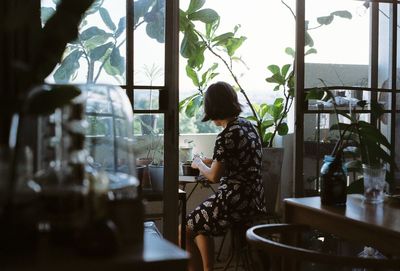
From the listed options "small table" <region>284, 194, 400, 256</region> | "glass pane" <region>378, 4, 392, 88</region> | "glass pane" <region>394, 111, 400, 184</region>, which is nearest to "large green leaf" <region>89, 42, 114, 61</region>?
"small table" <region>284, 194, 400, 256</region>

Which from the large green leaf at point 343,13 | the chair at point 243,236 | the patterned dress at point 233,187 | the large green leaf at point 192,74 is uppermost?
the large green leaf at point 343,13

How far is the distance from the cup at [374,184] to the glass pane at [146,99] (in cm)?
140

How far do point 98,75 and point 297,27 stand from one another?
4.44 ft

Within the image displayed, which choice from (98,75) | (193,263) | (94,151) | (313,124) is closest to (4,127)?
(94,151)

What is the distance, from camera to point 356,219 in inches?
78.6

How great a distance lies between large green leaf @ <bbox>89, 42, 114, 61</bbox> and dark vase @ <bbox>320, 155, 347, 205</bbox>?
152cm

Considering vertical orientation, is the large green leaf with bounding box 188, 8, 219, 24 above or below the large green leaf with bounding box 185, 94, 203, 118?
above

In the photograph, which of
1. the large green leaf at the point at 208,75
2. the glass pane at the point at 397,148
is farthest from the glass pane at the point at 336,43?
the large green leaf at the point at 208,75

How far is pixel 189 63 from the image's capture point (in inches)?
170

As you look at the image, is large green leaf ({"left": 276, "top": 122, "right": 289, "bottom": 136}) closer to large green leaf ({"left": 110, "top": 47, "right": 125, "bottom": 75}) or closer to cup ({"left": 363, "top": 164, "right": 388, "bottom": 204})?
large green leaf ({"left": 110, "top": 47, "right": 125, "bottom": 75})

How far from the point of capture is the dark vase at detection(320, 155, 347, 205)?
2297mm

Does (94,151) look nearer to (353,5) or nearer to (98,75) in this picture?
(98,75)

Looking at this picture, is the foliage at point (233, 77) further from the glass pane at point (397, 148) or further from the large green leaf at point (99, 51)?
the large green leaf at point (99, 51)

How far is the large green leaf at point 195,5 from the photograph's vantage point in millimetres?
4098
